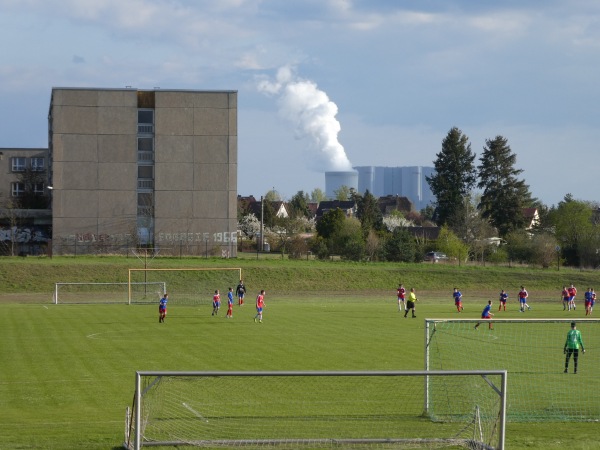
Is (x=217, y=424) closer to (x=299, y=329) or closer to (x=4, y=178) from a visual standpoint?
(x=299, y=329)

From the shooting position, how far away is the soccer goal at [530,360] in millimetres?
19562

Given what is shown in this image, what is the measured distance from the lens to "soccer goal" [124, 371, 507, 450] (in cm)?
1476

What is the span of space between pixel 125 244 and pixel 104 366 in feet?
195

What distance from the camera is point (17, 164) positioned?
109 meters

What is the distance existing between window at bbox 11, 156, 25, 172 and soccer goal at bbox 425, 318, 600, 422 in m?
81.8

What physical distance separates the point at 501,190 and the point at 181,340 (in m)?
78.0

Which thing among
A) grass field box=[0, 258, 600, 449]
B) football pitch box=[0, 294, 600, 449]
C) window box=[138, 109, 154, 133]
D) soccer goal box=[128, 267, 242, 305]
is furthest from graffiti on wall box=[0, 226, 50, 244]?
football pitch box=[0, 294, 600, 449]

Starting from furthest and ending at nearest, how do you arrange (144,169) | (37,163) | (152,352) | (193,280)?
(37,163) < (144,169) < (193,280) < (152,352)

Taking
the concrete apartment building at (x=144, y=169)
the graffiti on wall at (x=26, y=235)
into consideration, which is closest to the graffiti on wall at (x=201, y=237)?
the concrete apartment building at (x=144, y=169)

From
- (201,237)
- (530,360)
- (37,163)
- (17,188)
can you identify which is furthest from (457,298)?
(37,163)

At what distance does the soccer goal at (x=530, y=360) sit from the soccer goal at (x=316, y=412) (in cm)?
122

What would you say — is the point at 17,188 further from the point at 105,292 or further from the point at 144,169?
the point at 105,292

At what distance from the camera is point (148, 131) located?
285 ft

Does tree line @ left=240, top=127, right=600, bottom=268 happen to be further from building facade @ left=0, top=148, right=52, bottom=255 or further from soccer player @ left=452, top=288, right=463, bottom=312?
soccer player @ left=452, top=288, right=463, bottom=312
